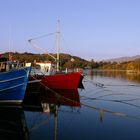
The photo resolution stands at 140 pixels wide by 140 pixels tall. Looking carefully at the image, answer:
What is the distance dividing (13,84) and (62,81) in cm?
1259

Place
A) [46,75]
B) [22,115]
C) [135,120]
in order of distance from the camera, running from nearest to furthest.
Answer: [135,120] → [22,115] → [46,75]

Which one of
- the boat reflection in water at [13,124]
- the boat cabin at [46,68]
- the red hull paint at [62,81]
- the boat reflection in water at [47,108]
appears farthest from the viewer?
the boat cabin at [46,68]

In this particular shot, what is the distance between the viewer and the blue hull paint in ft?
70.1

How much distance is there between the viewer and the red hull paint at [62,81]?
32.7m

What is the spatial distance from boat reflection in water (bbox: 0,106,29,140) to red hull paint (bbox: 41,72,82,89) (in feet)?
37.3

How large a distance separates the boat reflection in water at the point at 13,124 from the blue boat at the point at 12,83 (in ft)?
2.47

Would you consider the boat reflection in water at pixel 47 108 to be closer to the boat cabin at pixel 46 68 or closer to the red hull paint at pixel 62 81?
the red hull paint at pixel 62 81

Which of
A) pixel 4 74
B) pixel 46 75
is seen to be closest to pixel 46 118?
pixel 4 74

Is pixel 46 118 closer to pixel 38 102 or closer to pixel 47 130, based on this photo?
pixel 47 130

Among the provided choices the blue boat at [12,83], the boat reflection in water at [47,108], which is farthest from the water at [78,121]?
the blue boat at [12,83]

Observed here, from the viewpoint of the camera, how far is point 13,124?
55.0ft

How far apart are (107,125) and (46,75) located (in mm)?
17132

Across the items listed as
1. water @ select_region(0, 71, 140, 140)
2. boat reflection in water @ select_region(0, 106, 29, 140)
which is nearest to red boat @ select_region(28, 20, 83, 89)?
water @ select_region(0, 71, 140, 140)

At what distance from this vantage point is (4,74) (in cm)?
2114
